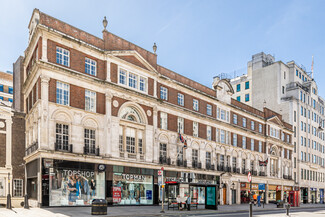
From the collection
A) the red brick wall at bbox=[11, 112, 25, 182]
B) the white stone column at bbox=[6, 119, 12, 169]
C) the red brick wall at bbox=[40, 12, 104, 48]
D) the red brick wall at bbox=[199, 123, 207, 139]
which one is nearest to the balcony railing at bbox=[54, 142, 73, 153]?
the red brick wall at bbox=[11, 112, 25, 182]

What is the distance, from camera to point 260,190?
5244 cm

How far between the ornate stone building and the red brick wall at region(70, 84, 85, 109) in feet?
0.30

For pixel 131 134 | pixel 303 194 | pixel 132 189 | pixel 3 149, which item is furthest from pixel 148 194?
pixel 303 194

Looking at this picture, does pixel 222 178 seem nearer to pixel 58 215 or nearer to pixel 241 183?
pixel 241 183

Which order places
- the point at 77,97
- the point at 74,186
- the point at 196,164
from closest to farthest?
1. the point at 74,186
2. the point at 77,97
3. the point at 196,164

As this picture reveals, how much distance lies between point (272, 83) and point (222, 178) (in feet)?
95.1

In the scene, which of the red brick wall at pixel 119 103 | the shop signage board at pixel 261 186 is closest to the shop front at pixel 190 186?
the red brick wall at pixel 119 103

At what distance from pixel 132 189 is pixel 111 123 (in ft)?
23.4

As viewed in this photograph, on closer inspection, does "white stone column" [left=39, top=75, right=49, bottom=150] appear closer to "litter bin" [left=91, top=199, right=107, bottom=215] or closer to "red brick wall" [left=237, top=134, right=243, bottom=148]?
"litter bin" [left=91, top=199, right=107, bottom=215]

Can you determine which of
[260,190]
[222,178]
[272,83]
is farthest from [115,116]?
[272,83]

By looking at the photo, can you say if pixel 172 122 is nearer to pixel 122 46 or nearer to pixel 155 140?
pixel 155 140

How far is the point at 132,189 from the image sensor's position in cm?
3266

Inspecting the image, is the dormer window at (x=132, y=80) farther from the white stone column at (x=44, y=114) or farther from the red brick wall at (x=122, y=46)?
the white stone column at (x=44, y=114)

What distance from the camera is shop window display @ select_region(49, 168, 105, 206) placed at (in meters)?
26.3
